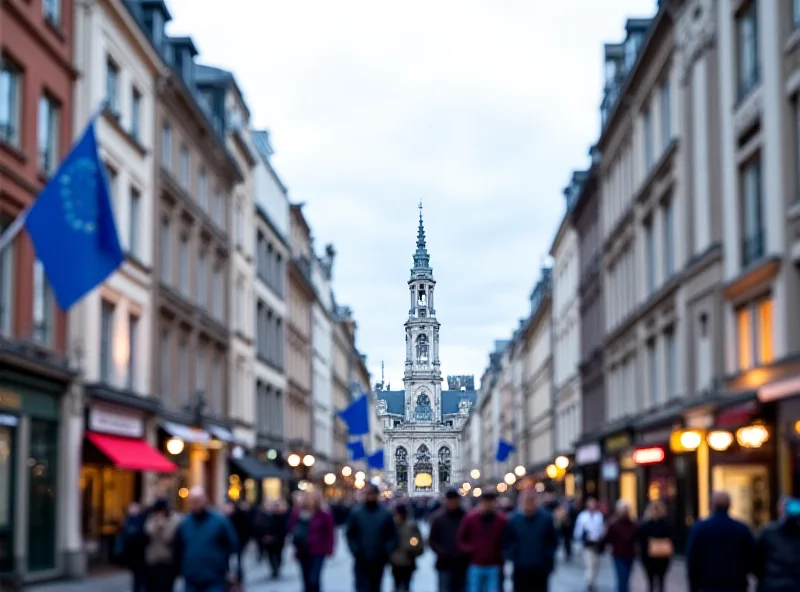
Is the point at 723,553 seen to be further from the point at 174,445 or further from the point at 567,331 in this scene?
the point at 567,331

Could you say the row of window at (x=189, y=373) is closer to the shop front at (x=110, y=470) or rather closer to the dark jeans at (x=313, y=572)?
the shop front at (x=110, y=470)

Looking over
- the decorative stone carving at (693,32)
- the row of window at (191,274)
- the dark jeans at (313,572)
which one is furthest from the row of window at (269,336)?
the dark jeans at (313,572)

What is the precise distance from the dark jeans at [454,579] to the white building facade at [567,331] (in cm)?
4166

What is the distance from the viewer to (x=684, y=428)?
33562mm

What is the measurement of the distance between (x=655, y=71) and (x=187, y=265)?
51.4ft

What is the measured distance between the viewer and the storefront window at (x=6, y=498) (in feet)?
84.2

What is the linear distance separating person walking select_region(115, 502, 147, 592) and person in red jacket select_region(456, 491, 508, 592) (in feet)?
12.9

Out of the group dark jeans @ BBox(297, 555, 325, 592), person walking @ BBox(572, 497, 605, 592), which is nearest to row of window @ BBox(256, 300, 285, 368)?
person walking @ BBox(572, 497, 605, 592)

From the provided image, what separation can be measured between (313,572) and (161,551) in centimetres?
489

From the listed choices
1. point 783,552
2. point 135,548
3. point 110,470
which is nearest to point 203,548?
point 135,548

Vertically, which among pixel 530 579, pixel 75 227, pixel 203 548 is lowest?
pixel 530 579

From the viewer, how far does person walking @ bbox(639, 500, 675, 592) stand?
21.6m

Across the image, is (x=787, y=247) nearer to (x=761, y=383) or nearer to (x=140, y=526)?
(x=761, y=383)

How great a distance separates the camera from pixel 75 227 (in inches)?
734
